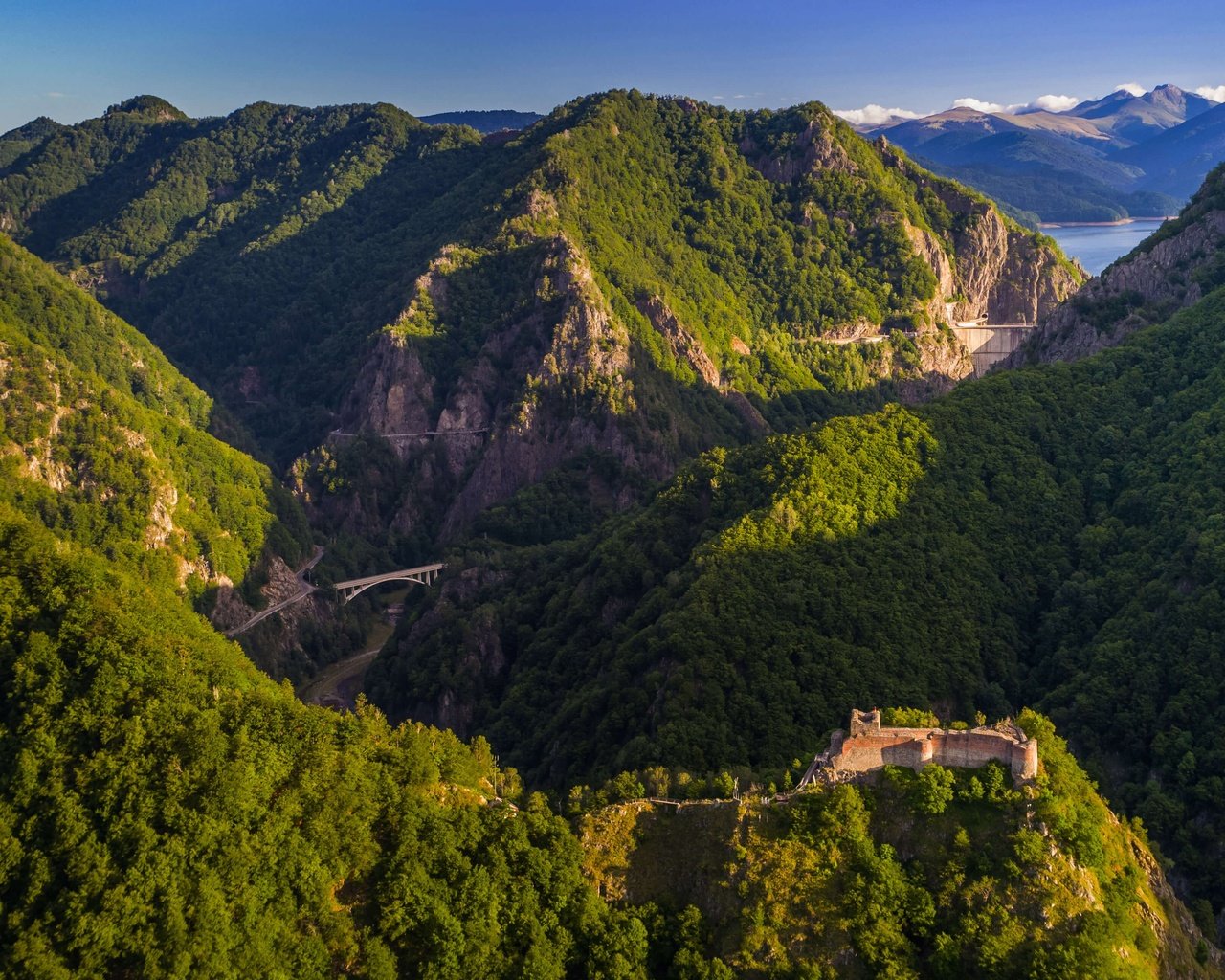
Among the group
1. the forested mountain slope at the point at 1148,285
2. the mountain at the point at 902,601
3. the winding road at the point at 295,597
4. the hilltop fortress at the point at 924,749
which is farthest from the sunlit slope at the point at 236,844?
the forested mountain slope at the point at 1148,285

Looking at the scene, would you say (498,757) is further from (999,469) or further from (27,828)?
(999,469)

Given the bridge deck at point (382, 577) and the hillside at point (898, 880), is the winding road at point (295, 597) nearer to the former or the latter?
the bridge deck at point (382, 577)

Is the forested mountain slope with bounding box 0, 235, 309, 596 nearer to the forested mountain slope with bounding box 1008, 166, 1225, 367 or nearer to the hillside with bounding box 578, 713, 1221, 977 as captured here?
the hillside with bounding box 578, 713, 1221, 977

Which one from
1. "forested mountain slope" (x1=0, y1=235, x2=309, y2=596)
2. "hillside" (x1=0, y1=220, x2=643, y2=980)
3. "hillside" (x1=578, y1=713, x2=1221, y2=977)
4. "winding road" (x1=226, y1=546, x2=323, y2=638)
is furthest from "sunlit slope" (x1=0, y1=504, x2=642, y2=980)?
"winding road" (x1=226, y1=546, x2=323, y2=638)

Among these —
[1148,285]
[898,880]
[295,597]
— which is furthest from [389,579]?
[898,880]

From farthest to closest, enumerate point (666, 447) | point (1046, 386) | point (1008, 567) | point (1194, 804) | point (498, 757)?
point (666, 447) → point (1046, 386) → point (1008, 567) → point (498, 757) → point (1194, 804)

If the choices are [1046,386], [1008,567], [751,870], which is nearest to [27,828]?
[751,870]

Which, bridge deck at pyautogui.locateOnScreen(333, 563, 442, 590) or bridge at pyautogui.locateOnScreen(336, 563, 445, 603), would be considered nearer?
bridge at pyautogui.locateOnScreen(336, 563, 445, 603)

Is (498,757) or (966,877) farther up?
(966,877)
